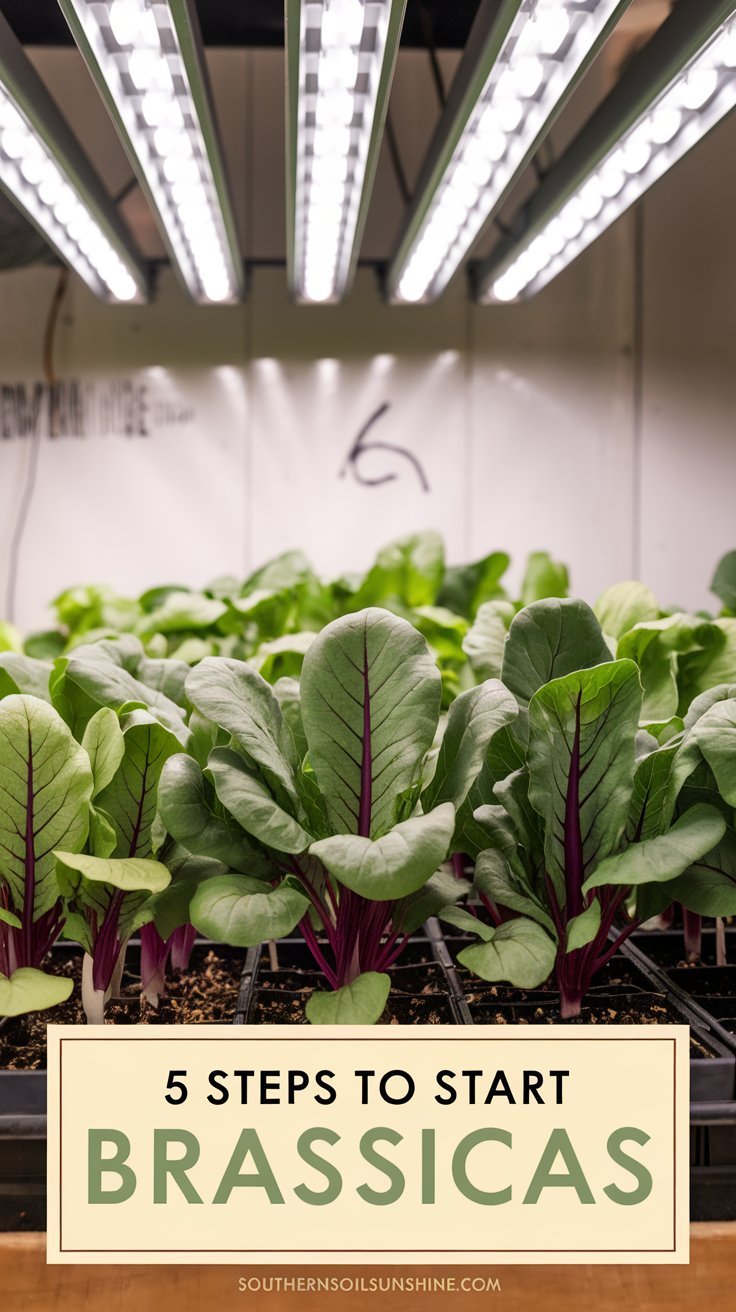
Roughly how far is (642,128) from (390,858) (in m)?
1.28

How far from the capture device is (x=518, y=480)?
287 cm

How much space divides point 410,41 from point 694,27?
1001 mm

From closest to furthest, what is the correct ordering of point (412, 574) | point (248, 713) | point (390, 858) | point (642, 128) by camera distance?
point (390, 858) < point (248, 713) < point (642, 128) < point (412, 574)

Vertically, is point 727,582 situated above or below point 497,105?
below

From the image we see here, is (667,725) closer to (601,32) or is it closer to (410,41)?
(601,32)

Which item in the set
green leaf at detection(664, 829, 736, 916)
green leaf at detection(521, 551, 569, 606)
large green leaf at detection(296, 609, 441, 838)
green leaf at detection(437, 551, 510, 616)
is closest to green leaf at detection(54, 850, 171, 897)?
large green leaf at detection(296, 609, 441, 838)

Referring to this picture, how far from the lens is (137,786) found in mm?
643

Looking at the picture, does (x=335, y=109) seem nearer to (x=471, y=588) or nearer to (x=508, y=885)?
(x=471, y=588)

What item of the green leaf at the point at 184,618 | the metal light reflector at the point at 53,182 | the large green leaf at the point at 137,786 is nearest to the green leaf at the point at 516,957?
the large green leaf at the point at 137,786

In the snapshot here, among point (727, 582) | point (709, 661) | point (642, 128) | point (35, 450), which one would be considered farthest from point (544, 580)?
point (35, 450)

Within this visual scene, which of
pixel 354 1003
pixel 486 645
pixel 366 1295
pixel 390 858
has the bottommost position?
pixel 366 1295

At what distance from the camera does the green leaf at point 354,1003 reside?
1.82 ft

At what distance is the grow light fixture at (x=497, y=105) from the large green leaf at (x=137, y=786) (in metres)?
0.86

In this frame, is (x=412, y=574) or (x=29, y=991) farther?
(x=412, y=574)
